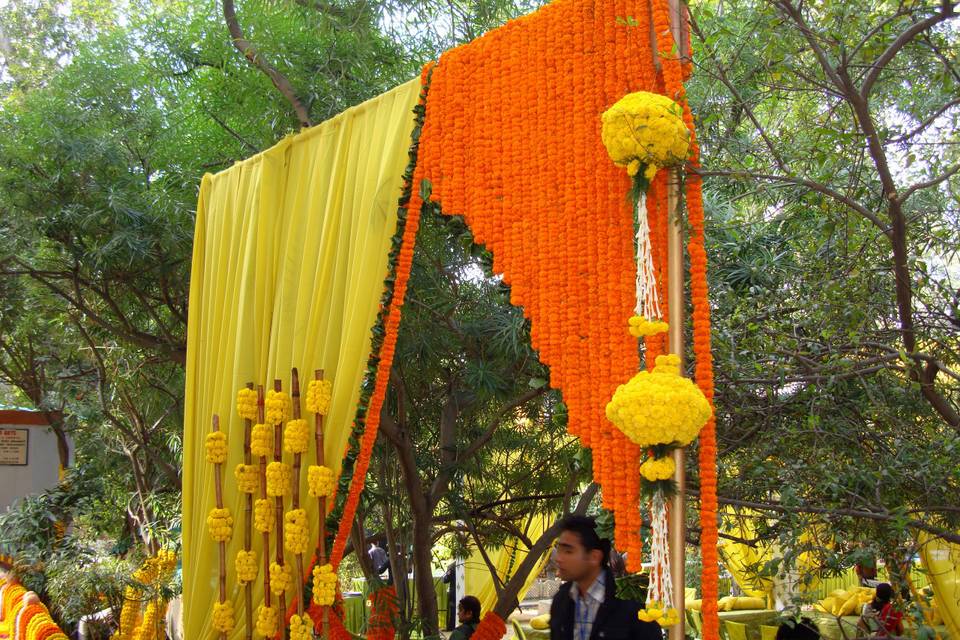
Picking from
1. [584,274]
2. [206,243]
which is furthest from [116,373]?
[584,274]

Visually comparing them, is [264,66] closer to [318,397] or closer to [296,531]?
[318,397]

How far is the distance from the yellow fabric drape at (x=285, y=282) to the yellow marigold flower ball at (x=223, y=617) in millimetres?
40

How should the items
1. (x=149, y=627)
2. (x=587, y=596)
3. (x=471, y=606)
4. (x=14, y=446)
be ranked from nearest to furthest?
(x=587, y=596)
(x=471, y=606)
(x=149, y=627)
(x=14, y=446)

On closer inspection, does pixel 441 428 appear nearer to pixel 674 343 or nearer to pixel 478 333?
pixel 478 333

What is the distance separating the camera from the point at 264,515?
366cm

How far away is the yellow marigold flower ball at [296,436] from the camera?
3.53 meters

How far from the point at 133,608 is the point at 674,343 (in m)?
5.04

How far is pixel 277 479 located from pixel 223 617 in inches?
26.1

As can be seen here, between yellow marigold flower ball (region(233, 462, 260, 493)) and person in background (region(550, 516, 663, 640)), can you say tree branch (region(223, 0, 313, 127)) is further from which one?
person in background (region(550, 516, 663, 640))

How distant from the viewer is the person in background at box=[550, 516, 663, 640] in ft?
8.57

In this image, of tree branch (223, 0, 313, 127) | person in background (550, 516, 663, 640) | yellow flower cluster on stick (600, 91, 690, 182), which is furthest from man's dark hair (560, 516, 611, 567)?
tree branch (223, 0, 313, 127)

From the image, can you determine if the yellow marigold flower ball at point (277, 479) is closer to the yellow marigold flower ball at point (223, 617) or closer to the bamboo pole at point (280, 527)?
the bamboo pole at point (280, 527)

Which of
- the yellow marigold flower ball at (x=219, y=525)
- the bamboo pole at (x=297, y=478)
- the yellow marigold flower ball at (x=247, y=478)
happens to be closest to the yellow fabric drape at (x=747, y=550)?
the bamboo pole at (x=297, y=478)

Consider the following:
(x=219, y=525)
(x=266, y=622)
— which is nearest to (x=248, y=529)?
(x=219, y=525)
